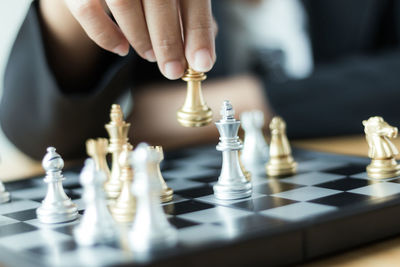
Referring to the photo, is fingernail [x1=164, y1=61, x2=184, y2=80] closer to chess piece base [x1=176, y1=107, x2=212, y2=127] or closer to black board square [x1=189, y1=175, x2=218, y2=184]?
chess piece base [x1=176, y1=107, x2=212, y2=127]

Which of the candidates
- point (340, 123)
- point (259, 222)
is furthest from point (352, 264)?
point (340, 123)

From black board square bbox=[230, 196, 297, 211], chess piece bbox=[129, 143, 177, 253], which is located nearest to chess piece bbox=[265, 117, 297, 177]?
black board square bbox=[230, 196, 297, 211]

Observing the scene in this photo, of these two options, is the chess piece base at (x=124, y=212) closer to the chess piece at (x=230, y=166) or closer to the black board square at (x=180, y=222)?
the black board square at (x=180, y=222)

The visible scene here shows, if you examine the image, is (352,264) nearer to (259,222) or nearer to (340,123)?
(259,222)

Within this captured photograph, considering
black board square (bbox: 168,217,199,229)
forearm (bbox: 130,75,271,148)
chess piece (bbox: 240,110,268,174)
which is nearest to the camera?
black board square (bbox: 168,217,199,229)

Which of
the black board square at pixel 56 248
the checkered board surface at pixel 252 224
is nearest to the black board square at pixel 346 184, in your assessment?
the checkered board surface at pixel 252 224

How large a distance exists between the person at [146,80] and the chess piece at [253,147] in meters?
0.34

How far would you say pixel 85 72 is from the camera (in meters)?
1.65

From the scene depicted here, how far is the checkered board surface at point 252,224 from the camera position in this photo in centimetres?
61

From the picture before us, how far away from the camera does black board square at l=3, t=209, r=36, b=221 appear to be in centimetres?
87

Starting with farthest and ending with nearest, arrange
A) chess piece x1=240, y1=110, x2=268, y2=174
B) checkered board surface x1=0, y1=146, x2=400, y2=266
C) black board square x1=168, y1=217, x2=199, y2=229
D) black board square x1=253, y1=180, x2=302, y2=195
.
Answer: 1. chess piece x1=240, y1=110, x2=268, y2=174
2. black board square x1=253, y1=180, x2=302, y2=195
3. black board square x1=168, y1=217, x2=199, y2=229
4. checkered board surface x1=0, y1=146, x2=400, y2=266

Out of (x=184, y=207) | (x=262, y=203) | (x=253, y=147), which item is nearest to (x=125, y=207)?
(x=184, y=207)

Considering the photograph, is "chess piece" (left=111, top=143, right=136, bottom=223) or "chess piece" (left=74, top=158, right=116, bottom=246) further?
"chess piece" (left=111, top=143, right=136, bottom=223)

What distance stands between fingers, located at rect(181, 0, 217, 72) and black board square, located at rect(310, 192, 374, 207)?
1.03 ft
